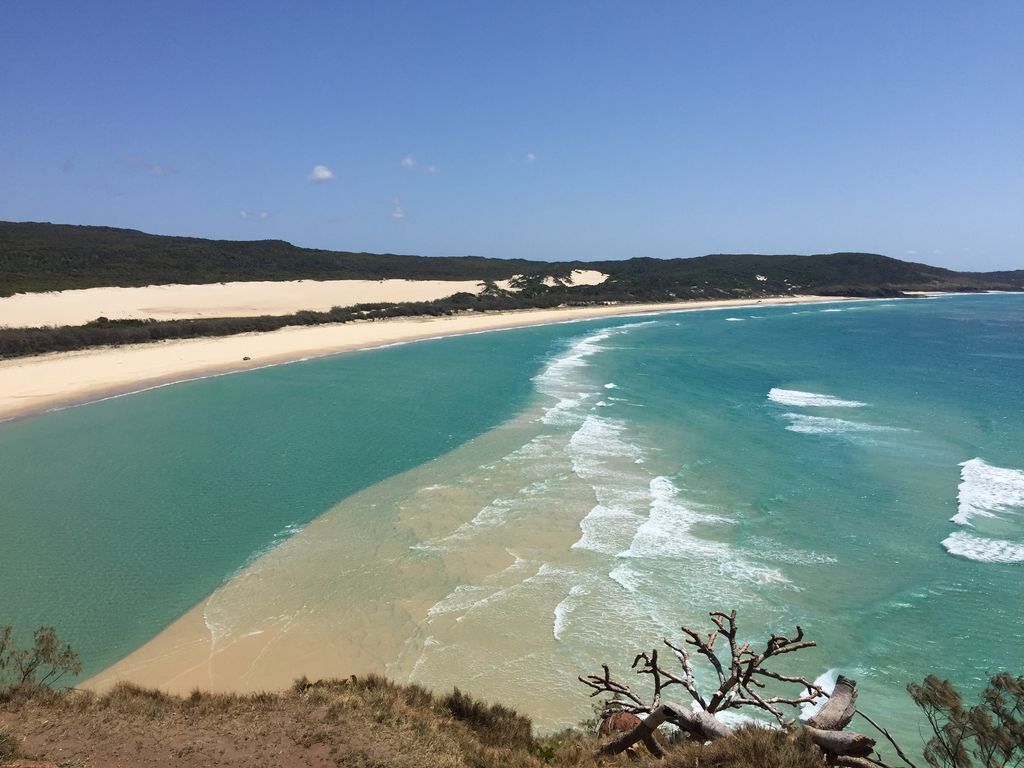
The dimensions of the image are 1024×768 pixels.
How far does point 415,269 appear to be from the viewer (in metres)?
91.3

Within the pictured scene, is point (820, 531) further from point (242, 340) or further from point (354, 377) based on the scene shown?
point (242, 340)

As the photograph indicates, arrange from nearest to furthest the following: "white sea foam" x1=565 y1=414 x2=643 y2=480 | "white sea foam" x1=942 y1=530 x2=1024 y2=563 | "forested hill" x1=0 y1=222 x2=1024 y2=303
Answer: "white sea foam" x1=942 y1=530 x2=1024 y2=563
"white sea foam" x1=565 y1=414 x2=643 y2=480
"forested hill" x1=0 y1=222 x2=1024 y2=303

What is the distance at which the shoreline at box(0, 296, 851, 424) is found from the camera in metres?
23.1

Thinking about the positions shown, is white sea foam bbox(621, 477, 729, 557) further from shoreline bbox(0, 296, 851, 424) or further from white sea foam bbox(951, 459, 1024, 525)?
shoreline bbox(0, 296, 851, 424)

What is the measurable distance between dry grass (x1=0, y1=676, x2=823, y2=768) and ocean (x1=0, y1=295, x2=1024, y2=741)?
1297 mm

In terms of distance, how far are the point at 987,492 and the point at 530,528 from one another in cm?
1001

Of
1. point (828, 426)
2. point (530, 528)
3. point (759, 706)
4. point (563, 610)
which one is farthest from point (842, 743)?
point (828, 426)

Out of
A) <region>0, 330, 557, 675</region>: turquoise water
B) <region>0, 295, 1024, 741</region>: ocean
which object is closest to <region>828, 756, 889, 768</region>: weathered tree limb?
<region>0, 295, 1024, 741</region>: ocean

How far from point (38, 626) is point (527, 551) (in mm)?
6899

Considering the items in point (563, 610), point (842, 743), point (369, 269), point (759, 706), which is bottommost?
point (563, 610)

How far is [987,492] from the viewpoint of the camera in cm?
1375

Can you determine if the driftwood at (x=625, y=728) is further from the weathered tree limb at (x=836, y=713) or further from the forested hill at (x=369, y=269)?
the forested hill at (x=369, y=269)

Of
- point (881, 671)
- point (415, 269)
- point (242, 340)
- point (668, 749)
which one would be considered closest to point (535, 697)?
point (668, 749)

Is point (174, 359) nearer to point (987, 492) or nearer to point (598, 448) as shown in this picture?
point (598, 448)
